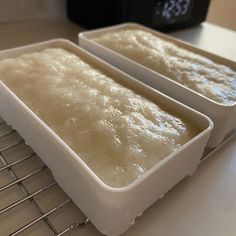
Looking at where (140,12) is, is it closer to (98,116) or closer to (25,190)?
(98,116)

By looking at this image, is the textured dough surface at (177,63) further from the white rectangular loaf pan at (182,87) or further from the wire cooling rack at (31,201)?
the wire cooling rack at (31,201)

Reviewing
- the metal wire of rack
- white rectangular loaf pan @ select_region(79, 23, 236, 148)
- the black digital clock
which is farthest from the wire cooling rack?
the black digital clock

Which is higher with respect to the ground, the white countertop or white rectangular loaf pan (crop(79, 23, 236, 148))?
white rectangular loaf pan (crop(79, 23, 236, 148))

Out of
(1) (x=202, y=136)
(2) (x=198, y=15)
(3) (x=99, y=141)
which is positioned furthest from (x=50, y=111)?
(2) (x=198, y=15)

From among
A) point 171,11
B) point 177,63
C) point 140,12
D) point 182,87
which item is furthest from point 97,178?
point 171,11

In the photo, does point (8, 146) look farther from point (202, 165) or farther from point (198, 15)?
point (198, 15)

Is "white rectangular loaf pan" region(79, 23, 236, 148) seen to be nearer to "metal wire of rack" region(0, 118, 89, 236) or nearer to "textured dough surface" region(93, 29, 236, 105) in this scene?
"textured dough surface" region(93, 29, 236, 105)
